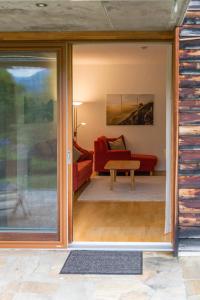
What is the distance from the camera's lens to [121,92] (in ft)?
33.3

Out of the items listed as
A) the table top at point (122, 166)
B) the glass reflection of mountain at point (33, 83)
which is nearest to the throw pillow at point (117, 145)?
the table top at point (122, 166)

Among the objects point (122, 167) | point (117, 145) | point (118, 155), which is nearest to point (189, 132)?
point (122, 167)

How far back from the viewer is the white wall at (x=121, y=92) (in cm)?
1004

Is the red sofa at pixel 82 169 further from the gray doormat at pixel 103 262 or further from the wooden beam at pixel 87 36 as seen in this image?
the wooden beam at pixel 87 36

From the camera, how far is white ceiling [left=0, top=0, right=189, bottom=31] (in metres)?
3.21

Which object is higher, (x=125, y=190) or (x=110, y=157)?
(x=110, y=157)

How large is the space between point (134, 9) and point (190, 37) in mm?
860

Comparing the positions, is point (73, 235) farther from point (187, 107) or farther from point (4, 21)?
point (4, 21)

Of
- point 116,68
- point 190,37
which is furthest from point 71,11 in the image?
point 116,68

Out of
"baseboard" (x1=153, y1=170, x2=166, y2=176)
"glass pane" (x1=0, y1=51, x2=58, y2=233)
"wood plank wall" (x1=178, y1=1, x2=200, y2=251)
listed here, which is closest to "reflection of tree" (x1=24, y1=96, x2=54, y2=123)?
Answer: "glass pane" (x1=0, y1=51, x2=58, y2=233)

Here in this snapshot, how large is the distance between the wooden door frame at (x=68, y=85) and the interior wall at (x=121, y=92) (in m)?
5.86

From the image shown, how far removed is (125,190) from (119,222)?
228cm

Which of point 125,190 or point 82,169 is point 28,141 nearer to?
point 82,169

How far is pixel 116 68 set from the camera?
10102 millimetres
